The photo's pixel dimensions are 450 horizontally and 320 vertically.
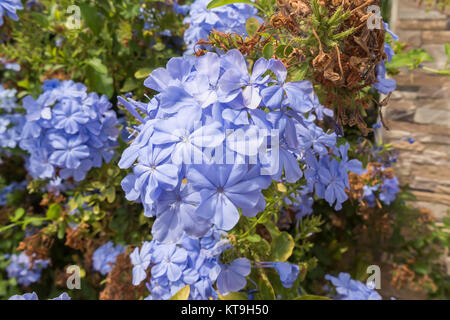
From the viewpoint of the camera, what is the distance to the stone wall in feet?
5.97

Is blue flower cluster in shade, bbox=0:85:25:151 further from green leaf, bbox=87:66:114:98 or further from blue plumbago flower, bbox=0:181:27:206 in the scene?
green leaf, bbox=87:66:114:98

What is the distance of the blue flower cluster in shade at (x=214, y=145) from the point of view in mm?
600

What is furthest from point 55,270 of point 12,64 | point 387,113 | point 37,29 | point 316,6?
point 387,113

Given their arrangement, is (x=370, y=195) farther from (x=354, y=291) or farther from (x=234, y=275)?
(x=234, y=275)

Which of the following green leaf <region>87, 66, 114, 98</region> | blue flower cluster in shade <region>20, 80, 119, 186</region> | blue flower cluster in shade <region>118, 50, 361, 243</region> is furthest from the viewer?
green leaf <region>87, 66, 114, 98</region>

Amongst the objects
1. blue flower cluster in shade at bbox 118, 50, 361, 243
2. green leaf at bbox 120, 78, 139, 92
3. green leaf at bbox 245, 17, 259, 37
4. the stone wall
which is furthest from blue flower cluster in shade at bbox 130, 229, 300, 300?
the stone wall

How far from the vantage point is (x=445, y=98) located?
180 cm

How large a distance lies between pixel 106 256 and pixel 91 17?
1006 mm

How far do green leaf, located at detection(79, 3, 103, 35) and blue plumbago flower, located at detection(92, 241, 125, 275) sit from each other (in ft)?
3.03

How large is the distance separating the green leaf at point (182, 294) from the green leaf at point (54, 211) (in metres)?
0.80

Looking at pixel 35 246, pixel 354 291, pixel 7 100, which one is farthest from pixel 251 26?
pixel 7 100

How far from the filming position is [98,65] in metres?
1.33
